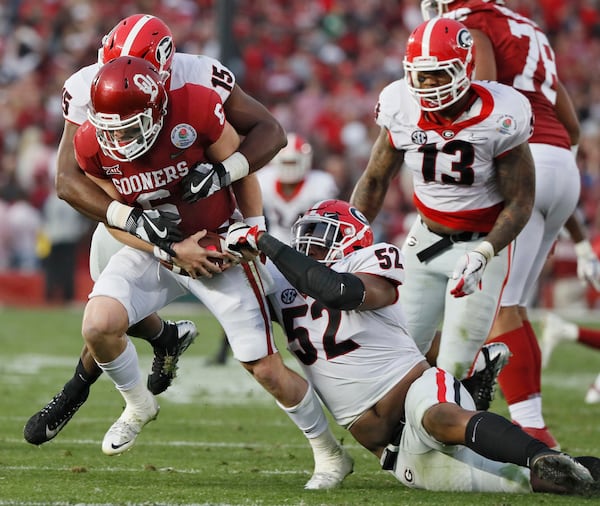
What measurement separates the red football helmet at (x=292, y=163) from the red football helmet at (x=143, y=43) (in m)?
3.37

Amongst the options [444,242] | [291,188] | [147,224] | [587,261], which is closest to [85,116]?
[147,224]

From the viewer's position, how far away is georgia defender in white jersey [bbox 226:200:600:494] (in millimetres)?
3947

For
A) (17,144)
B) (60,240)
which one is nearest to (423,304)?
(60,240)

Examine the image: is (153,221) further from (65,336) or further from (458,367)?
(65,336)

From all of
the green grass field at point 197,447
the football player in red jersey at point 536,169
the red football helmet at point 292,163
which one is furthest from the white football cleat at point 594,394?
the red football helmet at point 292,163

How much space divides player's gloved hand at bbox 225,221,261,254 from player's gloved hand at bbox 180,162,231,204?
190 mm

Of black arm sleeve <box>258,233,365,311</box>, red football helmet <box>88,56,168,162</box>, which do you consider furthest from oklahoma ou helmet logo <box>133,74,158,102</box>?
black arm sleeve <box>258,233,365,311</box>

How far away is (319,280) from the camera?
156 inches

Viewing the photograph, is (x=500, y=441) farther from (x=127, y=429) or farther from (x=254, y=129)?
(x=254, y=129)

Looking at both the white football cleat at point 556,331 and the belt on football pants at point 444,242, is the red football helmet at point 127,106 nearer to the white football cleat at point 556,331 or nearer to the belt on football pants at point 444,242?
the belt on football pants at point 444,242

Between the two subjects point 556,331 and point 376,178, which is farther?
point 556,331

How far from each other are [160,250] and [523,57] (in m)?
1.91

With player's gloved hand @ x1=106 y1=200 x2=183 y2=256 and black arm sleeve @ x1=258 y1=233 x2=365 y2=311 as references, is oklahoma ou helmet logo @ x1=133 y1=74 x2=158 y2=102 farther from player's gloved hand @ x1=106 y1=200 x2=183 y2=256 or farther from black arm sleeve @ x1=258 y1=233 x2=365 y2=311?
black arm sleeve @ x1=258 y1=233 x2=365 y2=311

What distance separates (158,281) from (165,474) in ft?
2.37
